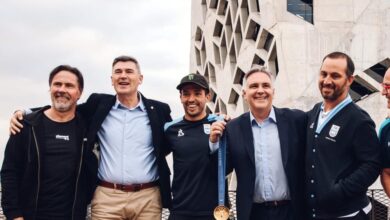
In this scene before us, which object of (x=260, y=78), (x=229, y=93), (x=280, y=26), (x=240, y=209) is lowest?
(x=240, y=209)

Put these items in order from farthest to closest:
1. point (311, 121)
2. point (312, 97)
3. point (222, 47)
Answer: point (222, 47)
point (312, 97)
point (311, 121)

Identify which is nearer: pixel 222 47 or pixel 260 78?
pixel 260 78

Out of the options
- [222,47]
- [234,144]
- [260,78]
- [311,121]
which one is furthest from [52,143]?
[222,47]

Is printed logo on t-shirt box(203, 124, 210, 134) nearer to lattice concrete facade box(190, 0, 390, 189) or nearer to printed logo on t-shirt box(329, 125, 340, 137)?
printed logo on t-shirt box(329, 125, 340, 137)

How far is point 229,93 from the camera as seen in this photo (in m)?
26.2

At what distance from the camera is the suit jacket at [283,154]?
5762 mm

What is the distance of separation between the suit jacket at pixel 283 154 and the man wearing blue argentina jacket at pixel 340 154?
15 centimetres

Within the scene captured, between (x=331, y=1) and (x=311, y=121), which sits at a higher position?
(x=331, y=1)

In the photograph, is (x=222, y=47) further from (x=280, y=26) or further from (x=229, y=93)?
(x=280, y=26)

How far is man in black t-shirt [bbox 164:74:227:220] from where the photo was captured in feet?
20.1

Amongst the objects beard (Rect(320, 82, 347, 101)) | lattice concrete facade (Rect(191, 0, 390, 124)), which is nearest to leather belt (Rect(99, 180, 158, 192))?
beard (Rect(320, 82, 347, 101))

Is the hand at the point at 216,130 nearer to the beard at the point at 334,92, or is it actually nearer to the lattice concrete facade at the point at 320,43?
the beard at the point at 334,92

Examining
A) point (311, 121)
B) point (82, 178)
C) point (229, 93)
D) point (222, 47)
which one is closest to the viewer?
point (311, 121)

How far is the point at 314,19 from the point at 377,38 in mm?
2294
